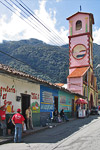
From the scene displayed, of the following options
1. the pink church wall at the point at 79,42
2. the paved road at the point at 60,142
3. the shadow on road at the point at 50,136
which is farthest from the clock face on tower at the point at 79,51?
the paved road at the point at 60,142

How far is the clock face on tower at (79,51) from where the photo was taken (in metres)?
40.0

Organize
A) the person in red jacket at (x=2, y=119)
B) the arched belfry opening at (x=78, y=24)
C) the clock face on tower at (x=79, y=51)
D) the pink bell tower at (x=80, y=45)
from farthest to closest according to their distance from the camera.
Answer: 1. the arched belfry opening at (x=78, y=24)
2. the clock face on tower at (x=79, y=51)
3. the pink bell tower at (x=80, y=45)
4. the person in red jacket at (x=2, y=119)

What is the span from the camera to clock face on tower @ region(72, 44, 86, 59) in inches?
1573

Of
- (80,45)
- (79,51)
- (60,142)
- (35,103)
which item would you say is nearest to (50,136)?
(60,142)

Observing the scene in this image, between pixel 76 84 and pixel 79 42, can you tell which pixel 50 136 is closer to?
pixel 76 84

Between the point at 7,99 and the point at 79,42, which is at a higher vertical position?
the point at 79,42

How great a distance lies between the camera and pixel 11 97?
13.2 m

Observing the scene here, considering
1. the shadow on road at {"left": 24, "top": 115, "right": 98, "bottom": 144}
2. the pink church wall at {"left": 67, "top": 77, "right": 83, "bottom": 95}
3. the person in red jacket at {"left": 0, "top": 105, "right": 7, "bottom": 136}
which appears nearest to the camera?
the shadow on road at {"left": 24, "top": 115, "right": 98, "bottom": 144}

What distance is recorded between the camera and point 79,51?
40.3 m

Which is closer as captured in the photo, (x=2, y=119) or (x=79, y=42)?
(x=2, y=119)

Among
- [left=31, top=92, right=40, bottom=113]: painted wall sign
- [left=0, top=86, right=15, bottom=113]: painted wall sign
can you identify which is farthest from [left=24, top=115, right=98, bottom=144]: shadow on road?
[left=31, top=92, right=40, bottom=113]: painted wall sign

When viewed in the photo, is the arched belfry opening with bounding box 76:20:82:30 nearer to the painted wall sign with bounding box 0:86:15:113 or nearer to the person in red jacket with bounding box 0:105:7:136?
the painted wall sign with bounding box 0:86:15:113

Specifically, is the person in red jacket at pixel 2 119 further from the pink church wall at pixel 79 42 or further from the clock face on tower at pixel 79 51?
the clock face on tower at pixel 79 51

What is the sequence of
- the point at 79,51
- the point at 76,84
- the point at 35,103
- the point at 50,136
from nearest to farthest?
the point at 50,136 < the point at 35,103 < the point at 76,84 < the point at 79,51
